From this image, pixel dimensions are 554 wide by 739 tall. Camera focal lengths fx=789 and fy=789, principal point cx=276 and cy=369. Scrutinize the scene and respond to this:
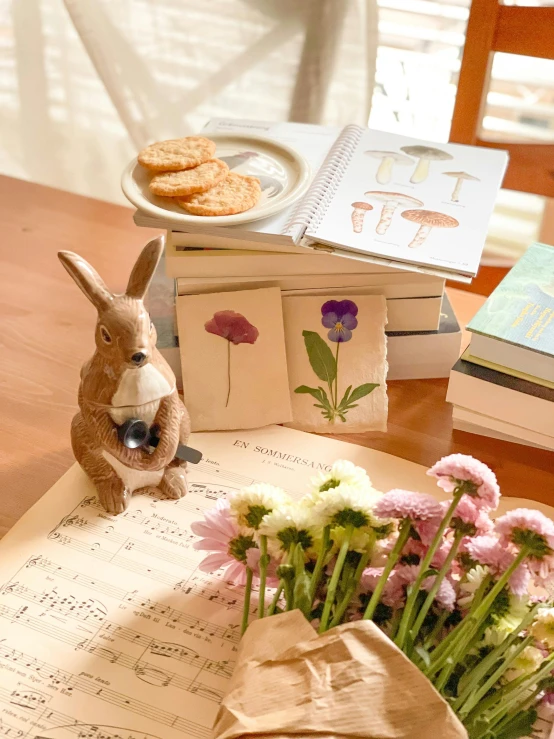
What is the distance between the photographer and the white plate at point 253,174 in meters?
0.80

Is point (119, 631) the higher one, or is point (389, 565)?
point (389, 565)

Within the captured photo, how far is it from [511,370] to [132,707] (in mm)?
461

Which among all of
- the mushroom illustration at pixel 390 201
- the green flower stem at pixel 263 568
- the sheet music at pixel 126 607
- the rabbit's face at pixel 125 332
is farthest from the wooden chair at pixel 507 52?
the green flower stem at pixel 263 568

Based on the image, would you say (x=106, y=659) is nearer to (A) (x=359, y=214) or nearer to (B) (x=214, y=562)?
(B) (x=214, y=562)

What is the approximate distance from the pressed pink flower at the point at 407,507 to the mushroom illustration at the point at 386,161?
48 centimetres

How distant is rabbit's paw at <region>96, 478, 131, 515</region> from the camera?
72 cm

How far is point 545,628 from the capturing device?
1.68ft

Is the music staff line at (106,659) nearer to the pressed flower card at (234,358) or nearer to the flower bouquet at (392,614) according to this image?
the flower bouquet at (392,614)

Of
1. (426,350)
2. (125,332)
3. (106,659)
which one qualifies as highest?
(125,332)

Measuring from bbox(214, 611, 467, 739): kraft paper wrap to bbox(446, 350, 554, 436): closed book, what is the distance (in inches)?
14.2

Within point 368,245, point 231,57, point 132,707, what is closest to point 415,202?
point 368,245

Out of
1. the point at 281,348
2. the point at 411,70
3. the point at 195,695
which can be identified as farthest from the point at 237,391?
the point at 411,70

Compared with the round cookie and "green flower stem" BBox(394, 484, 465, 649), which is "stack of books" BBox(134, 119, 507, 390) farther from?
"green flower stem" BBox(394, 484, 465, 649)

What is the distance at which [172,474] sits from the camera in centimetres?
75
